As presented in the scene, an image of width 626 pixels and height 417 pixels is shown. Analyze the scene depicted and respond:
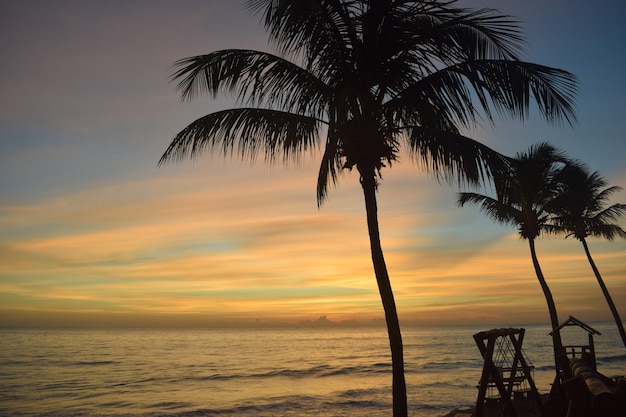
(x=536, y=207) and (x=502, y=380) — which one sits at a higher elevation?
(x=536, y=207)

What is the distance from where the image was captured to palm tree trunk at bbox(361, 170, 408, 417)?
25.0 ft

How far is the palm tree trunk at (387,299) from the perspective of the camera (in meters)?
7.61

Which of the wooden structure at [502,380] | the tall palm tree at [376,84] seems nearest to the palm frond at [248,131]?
the tall palm tree at [376,84]

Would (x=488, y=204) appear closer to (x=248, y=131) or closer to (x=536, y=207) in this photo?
(x=536, y=207)

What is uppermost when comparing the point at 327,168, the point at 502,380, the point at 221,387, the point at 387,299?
the point at 327,168

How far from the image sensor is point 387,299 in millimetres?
8078

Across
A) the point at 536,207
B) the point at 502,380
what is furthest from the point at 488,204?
the point at 502,380

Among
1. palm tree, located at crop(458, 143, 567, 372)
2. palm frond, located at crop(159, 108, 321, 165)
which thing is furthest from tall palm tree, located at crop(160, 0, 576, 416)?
palm tree, located at crop(458, 143, 567, 372)

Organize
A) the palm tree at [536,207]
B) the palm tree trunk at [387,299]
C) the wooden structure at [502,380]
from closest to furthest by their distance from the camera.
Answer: the palm tree trunk at [387,299]
the wooden structure at [502,380]
the palm tree at [536,207]

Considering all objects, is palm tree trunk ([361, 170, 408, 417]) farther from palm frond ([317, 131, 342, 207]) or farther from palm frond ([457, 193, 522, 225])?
palm frond ([457, 193, 522, 225])

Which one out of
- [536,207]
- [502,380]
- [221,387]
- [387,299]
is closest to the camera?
[387,299]

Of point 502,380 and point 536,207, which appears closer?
point 502,380

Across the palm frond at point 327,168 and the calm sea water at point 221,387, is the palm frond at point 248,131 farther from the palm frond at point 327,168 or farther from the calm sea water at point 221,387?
the calm sea water at point 221,387

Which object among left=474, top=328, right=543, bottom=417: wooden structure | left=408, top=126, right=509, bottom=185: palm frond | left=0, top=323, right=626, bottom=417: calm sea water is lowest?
left=0, top=323, right=626, bottom=417: calm sea water
